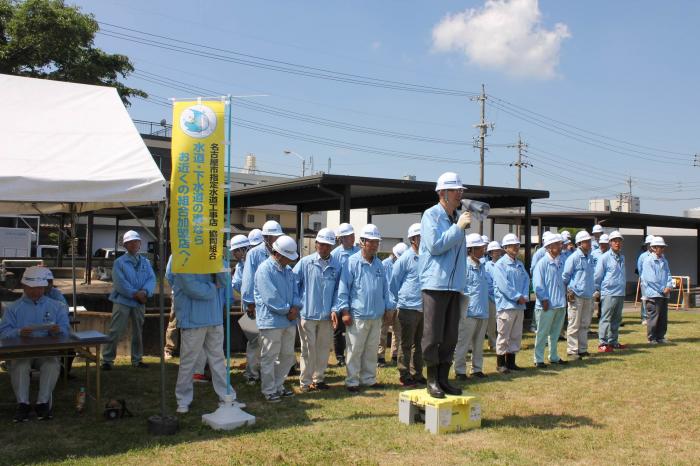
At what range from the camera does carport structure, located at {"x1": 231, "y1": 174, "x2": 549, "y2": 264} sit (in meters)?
11.2

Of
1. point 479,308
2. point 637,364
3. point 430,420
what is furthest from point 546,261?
point 430,420

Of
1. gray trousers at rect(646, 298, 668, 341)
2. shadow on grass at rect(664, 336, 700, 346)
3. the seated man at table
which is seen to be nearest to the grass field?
the seated man at table

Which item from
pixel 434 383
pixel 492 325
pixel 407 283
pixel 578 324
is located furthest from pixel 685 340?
pixel 434 383

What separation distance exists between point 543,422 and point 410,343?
6.89 ft

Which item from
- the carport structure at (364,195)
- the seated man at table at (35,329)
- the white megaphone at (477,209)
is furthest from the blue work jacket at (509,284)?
the seated man at table at (35,329)

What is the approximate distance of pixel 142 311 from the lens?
30.0ft

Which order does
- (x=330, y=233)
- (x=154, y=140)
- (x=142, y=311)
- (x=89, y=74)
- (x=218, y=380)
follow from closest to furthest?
1. (x=218, y=380)
2. (x=330, y=233)
3. (x=142, y=311)
4. (x=89, y=74)
5. (x=154, y=140)

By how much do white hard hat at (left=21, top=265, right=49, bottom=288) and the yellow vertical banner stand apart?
1.84 meters

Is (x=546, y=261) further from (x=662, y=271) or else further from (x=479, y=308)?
(x=662, y=271)

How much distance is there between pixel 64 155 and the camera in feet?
19.2

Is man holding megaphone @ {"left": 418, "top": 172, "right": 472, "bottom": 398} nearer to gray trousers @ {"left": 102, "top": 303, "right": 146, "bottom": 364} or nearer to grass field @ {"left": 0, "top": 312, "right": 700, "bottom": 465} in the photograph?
grass field @ {"left": 0, "top": 312, "right": 700, "bottom": 465}

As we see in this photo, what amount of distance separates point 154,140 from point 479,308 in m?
28.4

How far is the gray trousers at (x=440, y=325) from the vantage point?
19.1 ft

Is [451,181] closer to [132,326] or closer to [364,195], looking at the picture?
[132,326]
